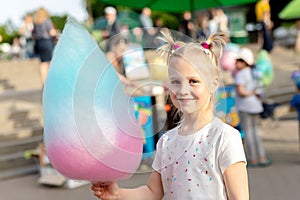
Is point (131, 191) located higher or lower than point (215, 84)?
lower

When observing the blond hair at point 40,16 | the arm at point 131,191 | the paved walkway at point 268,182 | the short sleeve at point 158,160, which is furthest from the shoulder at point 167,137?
the blond hair at point 40,16

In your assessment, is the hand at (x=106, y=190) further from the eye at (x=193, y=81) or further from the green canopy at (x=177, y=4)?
the green canopy at (x=177, y=4)

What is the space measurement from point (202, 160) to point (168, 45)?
421 millimetres

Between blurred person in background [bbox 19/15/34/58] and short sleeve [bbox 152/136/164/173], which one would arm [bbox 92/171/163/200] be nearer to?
short sleeve [bbox 152/136/164/173]

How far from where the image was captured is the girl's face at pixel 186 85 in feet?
5.72

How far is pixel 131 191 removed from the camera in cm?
195

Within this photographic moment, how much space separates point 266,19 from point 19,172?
7.95 metres

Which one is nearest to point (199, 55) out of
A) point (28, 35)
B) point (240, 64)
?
point (240, 64)

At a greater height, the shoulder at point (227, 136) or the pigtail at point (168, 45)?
the pigtail at point (168, 45)

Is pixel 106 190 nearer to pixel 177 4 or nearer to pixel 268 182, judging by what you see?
pixel 268 182

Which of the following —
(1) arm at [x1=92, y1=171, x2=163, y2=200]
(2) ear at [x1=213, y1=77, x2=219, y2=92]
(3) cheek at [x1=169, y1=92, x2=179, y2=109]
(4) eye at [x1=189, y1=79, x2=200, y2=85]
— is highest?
(4) eye at [x1=189, y1=79, x2=200, y2=85]

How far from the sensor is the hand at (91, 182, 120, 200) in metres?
1.81

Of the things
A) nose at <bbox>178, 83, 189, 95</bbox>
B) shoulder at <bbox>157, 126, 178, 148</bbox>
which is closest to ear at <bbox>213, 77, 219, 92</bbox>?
nose at <bbox>178, 83, 189, 95</bbox>

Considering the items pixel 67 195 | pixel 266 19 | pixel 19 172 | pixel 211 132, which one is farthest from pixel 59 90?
pixel 266 19
